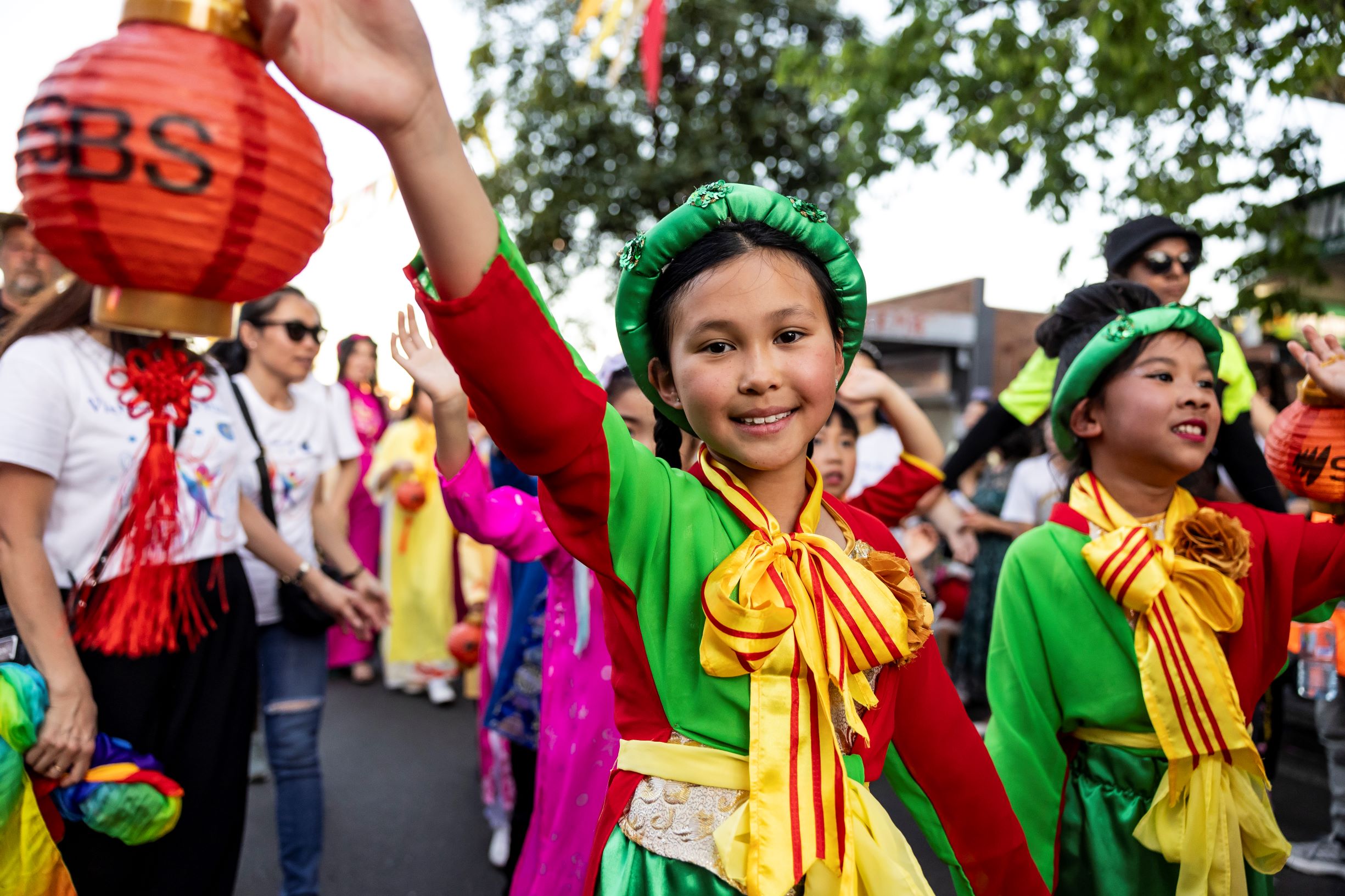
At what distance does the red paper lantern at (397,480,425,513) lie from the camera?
6914 millimetres

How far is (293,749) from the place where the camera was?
328 cm

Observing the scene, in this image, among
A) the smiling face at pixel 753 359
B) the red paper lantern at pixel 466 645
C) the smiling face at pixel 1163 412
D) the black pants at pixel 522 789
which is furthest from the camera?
the red paper lantern at pixel 466 645

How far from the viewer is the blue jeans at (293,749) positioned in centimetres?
326

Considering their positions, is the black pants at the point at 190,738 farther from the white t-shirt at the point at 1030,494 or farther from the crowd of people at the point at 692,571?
the white t-shirt at the point at 1030,494

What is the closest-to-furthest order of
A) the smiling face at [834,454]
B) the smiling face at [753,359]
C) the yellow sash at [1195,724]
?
the smiling face at [753,359] < the yellow sash at [1195,724] < the smiling face at [834,454]

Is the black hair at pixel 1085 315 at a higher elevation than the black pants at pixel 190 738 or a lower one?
higher

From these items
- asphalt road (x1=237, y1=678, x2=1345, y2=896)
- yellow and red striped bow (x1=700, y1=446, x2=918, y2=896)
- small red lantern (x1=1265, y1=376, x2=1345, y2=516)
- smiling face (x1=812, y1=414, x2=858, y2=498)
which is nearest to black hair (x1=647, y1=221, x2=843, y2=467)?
yellow and red striped bow (x1=700, y1=446, x2=918, y2=896)

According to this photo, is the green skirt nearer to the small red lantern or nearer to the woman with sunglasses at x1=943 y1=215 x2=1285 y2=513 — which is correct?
the small red lantern

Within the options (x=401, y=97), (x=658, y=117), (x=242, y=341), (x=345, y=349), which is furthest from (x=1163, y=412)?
(x=658, y=117)

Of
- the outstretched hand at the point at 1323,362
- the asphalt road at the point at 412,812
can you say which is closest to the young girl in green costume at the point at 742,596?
the outstretched hand at the point at 1323,362

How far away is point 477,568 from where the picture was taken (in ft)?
22.6

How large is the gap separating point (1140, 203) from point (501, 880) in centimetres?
588

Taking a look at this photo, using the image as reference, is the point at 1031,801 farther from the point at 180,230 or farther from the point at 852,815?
the point at 180,230

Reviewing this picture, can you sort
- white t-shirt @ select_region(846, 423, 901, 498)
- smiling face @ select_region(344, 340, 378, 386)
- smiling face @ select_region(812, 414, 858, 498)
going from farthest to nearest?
1. smiling face @ select_region(344, 340, 378, 386)
2. white t-shirt @ select_region(846, 423, 901, 498)
3. smiling face @ select_region(812, 414, 858, 498)
